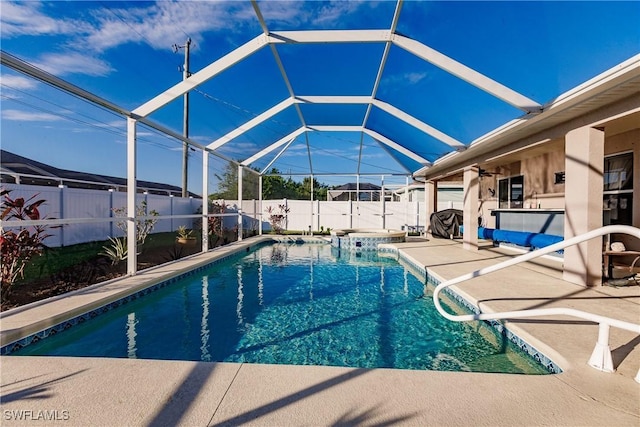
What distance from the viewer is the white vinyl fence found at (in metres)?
8.49

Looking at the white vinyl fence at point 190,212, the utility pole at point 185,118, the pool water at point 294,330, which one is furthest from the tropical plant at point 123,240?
the utility pole at point 185,118

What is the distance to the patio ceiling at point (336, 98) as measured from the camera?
5.40 m

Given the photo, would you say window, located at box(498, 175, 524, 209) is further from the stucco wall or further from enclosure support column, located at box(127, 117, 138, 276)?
enclosure support column, located at box(127, 117, 138, 276)

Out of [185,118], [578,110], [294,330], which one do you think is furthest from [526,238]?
[185,118]

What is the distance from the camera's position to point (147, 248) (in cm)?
941

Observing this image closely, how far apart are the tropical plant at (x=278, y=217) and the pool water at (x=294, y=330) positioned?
8.99 m

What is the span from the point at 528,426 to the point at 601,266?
4.53 metres

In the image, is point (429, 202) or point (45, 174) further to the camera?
point (429, 202)

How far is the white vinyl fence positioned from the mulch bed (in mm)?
2095

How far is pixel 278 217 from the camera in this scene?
1566cm

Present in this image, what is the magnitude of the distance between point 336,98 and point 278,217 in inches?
317

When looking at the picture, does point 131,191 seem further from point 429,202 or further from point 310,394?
point 429,202

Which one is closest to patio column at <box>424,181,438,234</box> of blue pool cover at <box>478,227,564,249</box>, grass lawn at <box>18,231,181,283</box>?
blue pool cover at <box>478,227,564,249</box>

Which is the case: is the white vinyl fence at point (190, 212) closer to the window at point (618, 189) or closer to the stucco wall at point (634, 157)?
the window at point (618, 189)
